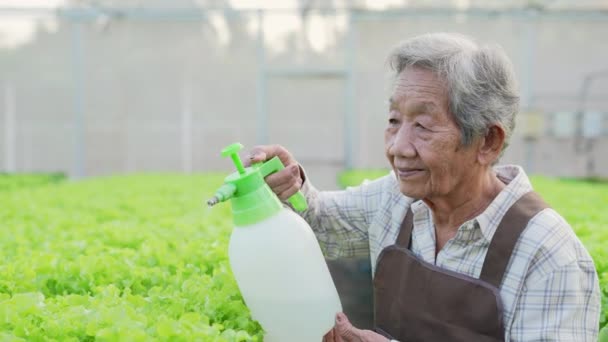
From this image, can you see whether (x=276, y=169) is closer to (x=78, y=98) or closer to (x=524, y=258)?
(x=524, y=258)

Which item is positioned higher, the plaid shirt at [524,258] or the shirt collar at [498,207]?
the shirt collar at [498,207]

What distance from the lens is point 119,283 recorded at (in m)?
2.23

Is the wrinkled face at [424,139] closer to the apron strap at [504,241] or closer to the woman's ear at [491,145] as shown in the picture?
the woman's ear at [491,145]

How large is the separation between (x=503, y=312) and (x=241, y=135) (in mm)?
11599

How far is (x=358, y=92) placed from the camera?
43.3 ft

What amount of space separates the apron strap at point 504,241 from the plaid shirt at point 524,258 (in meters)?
0.02

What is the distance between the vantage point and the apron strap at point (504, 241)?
1.87 m

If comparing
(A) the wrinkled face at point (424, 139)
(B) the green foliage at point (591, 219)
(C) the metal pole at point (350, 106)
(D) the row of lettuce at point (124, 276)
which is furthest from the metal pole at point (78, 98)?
(A) the wrinkled face at point (424, 139)

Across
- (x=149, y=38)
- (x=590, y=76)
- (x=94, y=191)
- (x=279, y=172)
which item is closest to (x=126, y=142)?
(x=149, y=38)

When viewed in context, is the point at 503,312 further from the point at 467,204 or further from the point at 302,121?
the point at 302,121

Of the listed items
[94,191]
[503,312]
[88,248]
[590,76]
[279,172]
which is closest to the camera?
[503,312]

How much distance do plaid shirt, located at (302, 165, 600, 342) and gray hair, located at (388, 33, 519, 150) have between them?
0.78ft

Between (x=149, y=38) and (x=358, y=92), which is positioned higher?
(x=149, y=38)

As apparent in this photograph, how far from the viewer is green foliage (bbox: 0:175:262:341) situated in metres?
1.59
